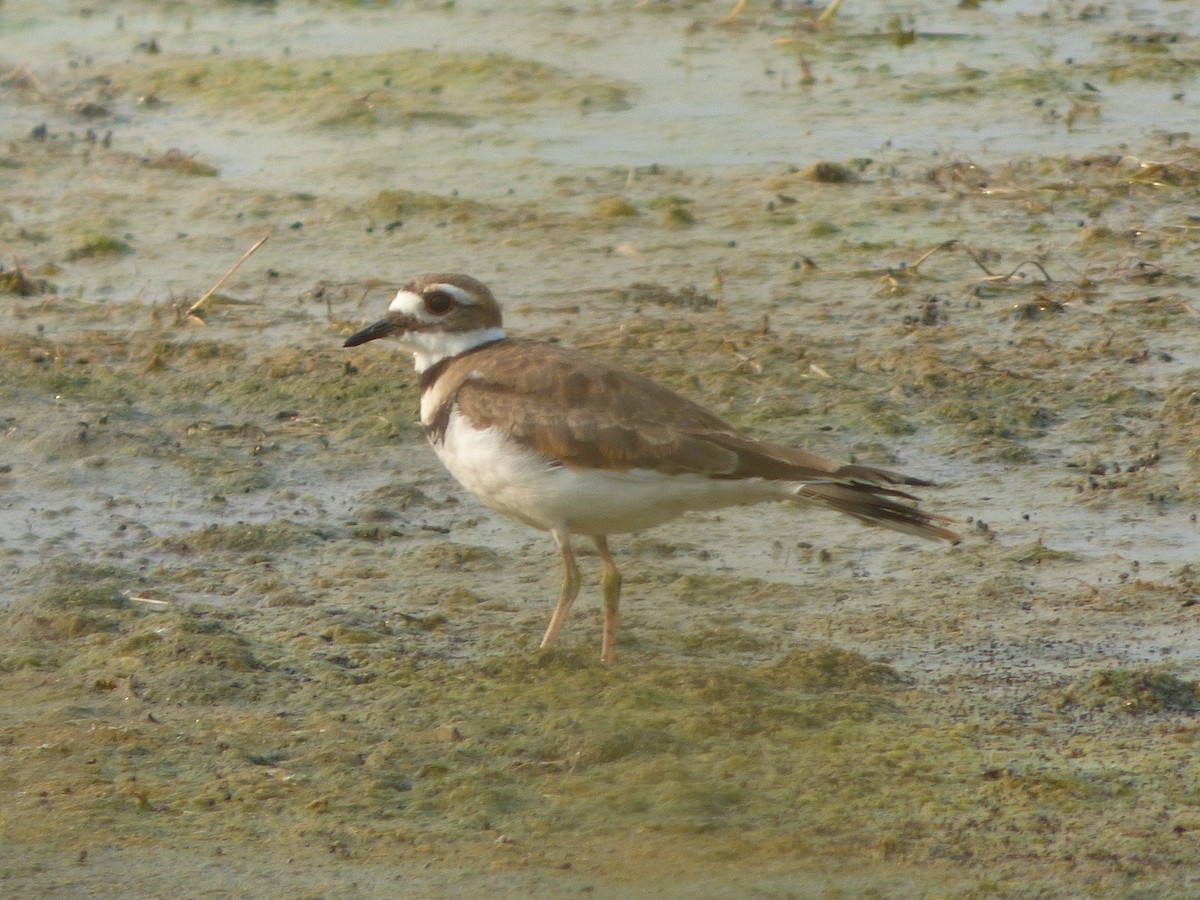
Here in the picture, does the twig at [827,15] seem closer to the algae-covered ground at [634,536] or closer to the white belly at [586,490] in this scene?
the algae-covered ground at [634,536]

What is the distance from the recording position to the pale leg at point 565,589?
5621mm

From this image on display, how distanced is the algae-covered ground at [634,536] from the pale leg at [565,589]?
0.32ft

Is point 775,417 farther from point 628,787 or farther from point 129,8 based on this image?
point 129,8

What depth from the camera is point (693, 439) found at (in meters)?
5.39

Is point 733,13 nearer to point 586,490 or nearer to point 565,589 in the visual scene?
point 565,589

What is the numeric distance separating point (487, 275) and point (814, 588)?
11.4 ft

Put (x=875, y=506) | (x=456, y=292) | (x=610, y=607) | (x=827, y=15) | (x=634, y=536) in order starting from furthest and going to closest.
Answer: (x=827, y=15) → (x=634, y=536) → (x=456, y=292) → (x=610, y=607) → (x=875, y=506)

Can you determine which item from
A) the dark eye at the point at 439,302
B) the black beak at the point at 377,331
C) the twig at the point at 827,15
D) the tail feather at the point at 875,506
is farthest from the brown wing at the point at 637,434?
the twig at the point at 827,15

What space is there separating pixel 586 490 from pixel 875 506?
2.71 ft

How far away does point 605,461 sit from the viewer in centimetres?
538

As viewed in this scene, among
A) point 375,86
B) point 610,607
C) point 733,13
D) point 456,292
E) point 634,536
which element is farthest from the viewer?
point 733,13

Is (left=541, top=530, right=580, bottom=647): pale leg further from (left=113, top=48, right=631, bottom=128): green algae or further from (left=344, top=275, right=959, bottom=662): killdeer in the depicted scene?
(left=113, top=48, right=631, bottom=128): green algae

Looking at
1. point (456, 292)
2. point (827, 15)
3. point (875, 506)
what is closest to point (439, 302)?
point (456, 292)

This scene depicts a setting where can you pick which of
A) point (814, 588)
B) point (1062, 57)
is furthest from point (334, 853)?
point (1062, 57)
